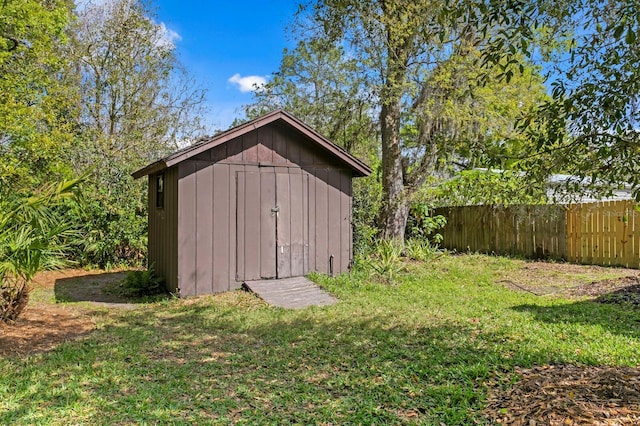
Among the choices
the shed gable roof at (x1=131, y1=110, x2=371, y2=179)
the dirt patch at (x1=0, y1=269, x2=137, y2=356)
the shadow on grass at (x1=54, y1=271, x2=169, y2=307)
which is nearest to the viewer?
the dirt patch at (x1=0, y1=269, x2=137, y2=356)

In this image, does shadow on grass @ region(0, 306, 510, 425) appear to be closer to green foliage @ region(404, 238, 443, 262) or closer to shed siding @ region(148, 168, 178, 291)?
shed siding @ region(148, 168, 178, 291)

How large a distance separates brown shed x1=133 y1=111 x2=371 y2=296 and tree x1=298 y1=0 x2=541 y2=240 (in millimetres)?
2941

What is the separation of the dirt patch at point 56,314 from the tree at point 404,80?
7.42 meters

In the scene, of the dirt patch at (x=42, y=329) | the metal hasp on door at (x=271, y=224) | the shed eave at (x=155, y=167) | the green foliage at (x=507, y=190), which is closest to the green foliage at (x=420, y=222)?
the metal hasp on door at (x=271, y=224)

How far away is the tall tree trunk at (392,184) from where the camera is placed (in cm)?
1218

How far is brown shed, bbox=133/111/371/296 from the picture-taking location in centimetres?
805

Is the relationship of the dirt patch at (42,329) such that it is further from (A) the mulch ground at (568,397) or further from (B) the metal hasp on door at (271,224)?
(A) the mulch ground at (568,397)

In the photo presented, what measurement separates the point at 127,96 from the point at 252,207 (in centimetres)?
991

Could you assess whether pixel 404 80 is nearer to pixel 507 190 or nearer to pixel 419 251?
pixel 419 251

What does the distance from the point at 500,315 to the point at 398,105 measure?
23.5 feet

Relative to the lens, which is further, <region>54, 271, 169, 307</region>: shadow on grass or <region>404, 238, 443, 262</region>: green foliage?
<region>404, 238, 443, 262</region>: green foliage

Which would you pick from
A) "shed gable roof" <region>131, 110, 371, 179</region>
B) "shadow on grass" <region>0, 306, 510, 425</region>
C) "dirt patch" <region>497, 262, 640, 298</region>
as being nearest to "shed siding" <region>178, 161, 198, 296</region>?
"shed gable roof" <region>131, 110, 371, 179</region>

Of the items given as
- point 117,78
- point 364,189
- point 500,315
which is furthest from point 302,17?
point 500,315

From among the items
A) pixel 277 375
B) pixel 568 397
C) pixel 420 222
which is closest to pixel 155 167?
pixel 277 375
